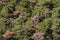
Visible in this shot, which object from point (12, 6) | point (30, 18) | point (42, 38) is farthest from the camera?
point (12, 6)

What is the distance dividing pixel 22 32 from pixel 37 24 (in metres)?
0.25

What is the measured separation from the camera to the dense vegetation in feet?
14.6

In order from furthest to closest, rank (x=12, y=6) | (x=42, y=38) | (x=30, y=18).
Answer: (x=12, y=6)
(x=30, y=18)
(x=42, y=38)

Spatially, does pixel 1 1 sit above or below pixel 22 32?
above

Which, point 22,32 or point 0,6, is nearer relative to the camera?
point 22,32

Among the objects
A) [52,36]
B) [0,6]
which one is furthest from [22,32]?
[0,6]

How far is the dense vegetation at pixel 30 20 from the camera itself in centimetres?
446

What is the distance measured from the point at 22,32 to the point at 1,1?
881 mm

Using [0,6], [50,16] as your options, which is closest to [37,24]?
[50,16]

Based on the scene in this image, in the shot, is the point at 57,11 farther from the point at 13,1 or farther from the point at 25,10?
the point at 13,1

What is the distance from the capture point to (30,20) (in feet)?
15.5

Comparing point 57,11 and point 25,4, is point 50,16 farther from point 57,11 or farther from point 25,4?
point 25,4

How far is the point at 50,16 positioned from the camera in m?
4.59

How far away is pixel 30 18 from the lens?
4.79 m
